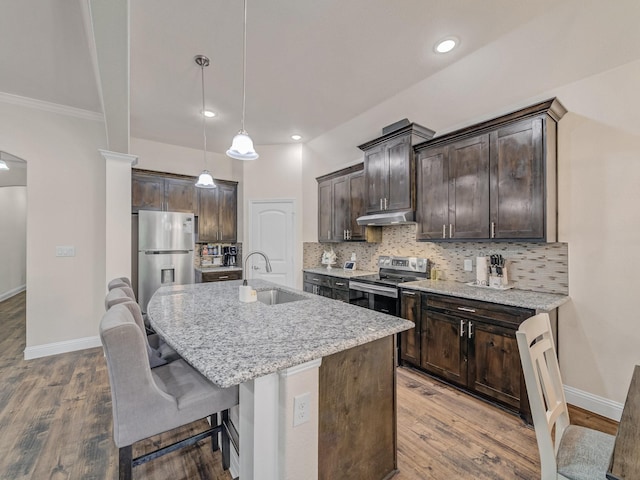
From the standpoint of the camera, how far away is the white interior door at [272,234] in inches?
202

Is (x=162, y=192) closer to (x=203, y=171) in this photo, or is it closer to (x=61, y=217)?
(x=61, y=217)

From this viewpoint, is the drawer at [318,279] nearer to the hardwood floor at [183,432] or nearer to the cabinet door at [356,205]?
the cabinet door at [356,205]

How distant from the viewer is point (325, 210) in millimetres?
4820

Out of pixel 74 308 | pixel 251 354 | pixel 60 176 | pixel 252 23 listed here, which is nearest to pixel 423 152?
pixel 252 23

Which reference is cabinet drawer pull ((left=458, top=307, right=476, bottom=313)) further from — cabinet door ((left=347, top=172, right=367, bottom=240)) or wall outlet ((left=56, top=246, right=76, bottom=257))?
wall outlet ((left=56, top=246, right=76, bottom=257))

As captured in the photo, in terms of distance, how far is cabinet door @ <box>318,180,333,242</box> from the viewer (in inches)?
186

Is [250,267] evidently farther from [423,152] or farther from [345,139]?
[423,152]

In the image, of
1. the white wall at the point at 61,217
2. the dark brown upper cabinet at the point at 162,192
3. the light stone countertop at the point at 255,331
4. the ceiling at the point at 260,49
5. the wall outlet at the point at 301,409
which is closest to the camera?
the light stone countertop at the point at 255,331

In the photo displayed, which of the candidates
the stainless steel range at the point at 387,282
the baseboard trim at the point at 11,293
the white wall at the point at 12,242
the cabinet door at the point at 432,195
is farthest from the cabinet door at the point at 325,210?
the baseboard trim at the point at 11,293

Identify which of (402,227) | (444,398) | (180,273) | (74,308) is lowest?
(444,398)

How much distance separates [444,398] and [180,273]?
3.87m

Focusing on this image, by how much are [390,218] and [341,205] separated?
123 centimetres

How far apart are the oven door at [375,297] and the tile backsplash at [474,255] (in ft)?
2.19

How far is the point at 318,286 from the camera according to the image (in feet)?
14.9
